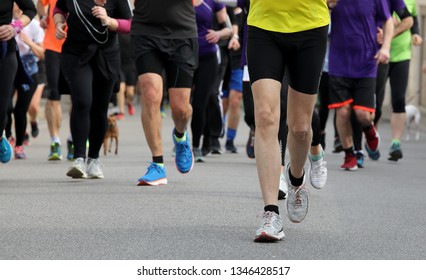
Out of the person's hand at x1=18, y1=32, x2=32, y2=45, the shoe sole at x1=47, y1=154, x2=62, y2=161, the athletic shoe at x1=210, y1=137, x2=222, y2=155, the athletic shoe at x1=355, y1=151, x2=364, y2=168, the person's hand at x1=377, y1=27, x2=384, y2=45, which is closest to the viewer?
the person's hand at x1=377, y1=27, x2=384, y2=45

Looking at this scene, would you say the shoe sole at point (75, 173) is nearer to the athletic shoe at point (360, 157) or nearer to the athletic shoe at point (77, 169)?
the athletic shoe at point (77, 169)

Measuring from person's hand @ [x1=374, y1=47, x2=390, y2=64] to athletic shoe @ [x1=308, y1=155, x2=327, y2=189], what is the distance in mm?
3593

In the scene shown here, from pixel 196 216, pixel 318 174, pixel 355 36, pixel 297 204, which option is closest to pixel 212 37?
pixel 355 36

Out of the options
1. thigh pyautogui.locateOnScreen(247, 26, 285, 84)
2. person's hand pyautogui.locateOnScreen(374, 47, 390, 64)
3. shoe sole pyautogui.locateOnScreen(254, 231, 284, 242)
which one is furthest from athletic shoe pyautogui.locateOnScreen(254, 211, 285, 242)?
person's hand pyautogui.locateOnScreen(374, 47, 390, 64)

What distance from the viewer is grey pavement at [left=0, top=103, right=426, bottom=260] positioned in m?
6.84

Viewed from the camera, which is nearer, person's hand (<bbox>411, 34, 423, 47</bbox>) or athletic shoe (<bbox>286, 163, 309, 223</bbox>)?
athletic shoe (<bbox>286, 163, 309, 223</bbox>)

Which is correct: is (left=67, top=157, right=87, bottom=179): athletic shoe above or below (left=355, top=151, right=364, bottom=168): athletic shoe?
above

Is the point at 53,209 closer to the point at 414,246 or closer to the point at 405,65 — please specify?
the point at 414,246

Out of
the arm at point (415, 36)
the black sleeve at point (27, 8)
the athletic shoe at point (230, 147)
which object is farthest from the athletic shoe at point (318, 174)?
the athletic shoe at point (230, 147)

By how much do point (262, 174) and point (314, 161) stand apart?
6.77 feet

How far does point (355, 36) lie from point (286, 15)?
5549 millimetres

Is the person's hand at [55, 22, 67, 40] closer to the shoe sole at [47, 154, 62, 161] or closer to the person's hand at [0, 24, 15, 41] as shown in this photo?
the person's hand at [0, 24, 15, 41]

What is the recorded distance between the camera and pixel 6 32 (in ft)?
Result: 34.5

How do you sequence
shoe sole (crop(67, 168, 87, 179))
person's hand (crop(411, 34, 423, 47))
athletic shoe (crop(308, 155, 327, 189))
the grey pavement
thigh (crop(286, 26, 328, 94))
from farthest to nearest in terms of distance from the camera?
person's hand (crop(411, 34, 423, 47)) < shoe sole (crop(67, 168, 87, 179)) < athletic shoe (crop(308, 155, 327, 189)) < thigh (crop(286, 26, 328, 94)) < the grey pavement
